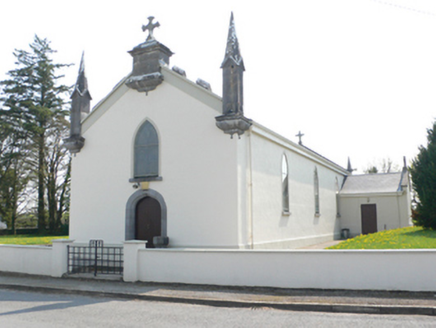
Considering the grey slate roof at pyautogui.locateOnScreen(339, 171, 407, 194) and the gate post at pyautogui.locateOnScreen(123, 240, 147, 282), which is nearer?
the gate post at pyautogui.locateOnScreen(123, 240, 147, 282)

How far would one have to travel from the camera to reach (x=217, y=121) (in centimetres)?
1414

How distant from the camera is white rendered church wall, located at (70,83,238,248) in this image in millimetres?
14188

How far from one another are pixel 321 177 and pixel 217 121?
13502 millimetres

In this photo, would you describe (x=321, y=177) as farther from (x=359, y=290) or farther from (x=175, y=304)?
(x=175, y=304)

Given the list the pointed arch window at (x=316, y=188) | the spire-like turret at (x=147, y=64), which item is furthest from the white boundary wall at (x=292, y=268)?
the pointed arch window at (x=316, y=188)

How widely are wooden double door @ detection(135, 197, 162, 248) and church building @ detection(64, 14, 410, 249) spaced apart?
0.04m

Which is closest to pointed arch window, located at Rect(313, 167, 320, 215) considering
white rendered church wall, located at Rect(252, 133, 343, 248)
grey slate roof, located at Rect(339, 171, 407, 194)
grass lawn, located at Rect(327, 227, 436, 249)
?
white rendered church wall, located at Rect(252, 133, 343, 248)

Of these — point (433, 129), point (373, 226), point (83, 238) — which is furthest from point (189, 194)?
point (373, 226)

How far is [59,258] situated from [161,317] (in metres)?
6.26

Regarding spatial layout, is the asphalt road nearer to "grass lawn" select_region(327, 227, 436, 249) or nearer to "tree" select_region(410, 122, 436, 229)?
"grass lawn" select_region(327, 227, 436, 249)

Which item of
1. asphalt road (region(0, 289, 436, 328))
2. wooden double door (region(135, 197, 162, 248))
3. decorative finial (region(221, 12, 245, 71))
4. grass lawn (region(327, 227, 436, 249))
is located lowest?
asphalt road (region(0, 289, 436, 328))

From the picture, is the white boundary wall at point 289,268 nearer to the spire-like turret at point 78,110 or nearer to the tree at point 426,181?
Result: the spire-like turret at point 78,110

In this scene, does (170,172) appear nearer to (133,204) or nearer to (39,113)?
(133,204)

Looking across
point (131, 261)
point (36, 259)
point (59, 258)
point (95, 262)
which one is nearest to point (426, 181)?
point (131, 261)
